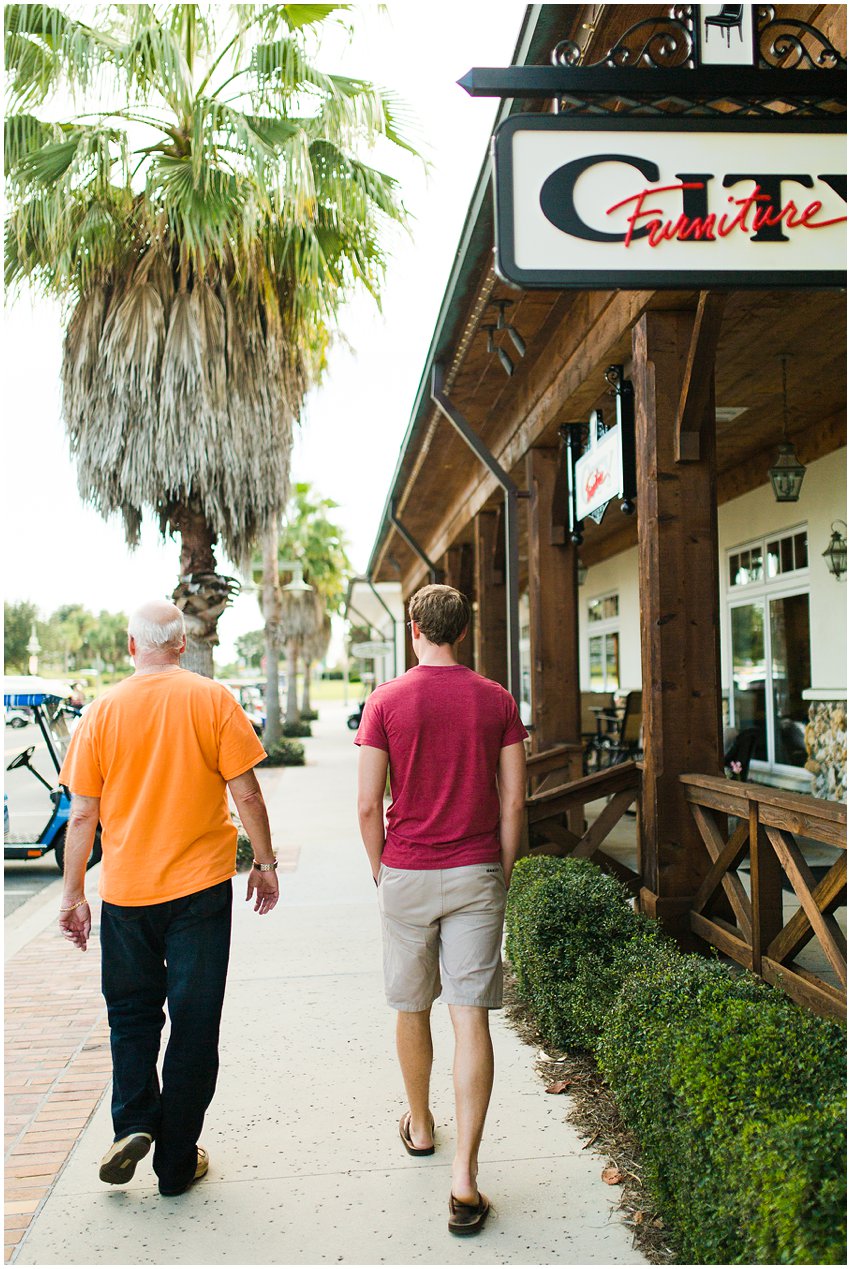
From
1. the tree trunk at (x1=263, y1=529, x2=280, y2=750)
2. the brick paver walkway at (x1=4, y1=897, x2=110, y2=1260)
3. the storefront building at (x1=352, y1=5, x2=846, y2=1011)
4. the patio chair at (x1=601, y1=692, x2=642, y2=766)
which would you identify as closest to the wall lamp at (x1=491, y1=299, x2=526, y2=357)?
the storefront building at (x1=352, y1=5, x2=846, y2=1011)

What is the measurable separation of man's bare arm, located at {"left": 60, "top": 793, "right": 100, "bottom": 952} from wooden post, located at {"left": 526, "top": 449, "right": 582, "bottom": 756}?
201 inches

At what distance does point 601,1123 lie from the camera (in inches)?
156

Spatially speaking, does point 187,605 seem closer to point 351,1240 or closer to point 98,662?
point 351,1240

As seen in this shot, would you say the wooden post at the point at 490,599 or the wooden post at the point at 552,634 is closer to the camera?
the wooden post at the point at 552,634

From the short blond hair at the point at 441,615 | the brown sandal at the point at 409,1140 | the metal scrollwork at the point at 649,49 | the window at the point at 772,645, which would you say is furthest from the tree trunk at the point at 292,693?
the metal scrollwork at the point at 649,49

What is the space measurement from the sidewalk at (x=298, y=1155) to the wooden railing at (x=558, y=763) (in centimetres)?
229

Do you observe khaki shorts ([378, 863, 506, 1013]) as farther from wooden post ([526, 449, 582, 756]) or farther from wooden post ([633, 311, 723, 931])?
wooden post ([526, 449, 582, 756])

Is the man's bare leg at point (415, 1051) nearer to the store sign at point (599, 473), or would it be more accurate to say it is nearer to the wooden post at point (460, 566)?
the store sign at point (599, 473)

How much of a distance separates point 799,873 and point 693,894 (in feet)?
4.02

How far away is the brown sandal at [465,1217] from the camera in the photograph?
3180mm

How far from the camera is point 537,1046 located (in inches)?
190

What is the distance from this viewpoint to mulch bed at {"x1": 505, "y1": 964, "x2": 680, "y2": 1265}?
124 inches

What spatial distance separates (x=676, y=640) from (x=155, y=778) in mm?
2686

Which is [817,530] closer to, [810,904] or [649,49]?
[810,904]
